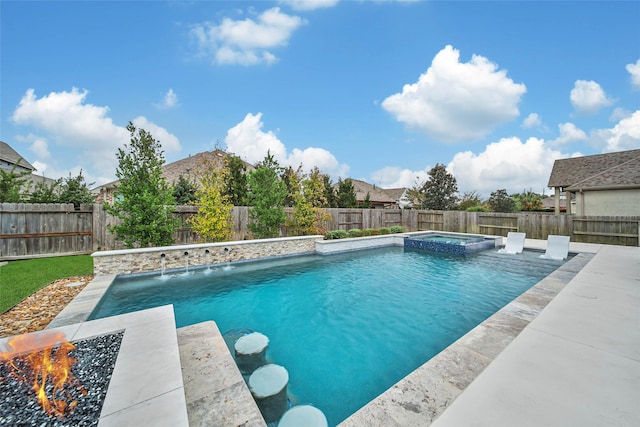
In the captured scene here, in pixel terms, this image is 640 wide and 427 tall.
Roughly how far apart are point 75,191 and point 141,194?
241 inches

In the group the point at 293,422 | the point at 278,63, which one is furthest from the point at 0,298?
the point at 278,63

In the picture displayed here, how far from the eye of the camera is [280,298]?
5980 millimetres

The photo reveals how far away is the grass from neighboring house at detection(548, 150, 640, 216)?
72.4ft

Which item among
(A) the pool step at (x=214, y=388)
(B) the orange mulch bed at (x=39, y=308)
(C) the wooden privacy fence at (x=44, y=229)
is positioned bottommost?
(B) the orange mulch bed at (x=39, y=308)

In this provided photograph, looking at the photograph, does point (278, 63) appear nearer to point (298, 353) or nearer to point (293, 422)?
point (298, 353)

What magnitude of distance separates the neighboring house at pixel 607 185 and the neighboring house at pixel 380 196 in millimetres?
14115

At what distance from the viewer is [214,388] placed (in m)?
2.30

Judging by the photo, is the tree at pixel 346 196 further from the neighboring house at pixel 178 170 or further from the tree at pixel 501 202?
the tree at pixel 501 202

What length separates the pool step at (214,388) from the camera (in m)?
1.95

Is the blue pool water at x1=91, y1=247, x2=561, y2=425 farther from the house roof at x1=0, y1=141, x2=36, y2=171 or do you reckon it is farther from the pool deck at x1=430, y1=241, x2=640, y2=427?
the house roof at x1=0, y1=141, x2=36, y2=171

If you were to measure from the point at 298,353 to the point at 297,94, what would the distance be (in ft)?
43.4

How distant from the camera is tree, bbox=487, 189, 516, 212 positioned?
26.5 metres

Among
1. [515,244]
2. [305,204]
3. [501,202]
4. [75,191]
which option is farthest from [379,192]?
[75,191]

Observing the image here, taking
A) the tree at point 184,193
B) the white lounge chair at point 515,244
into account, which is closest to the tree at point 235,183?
the tree at point 184,193
